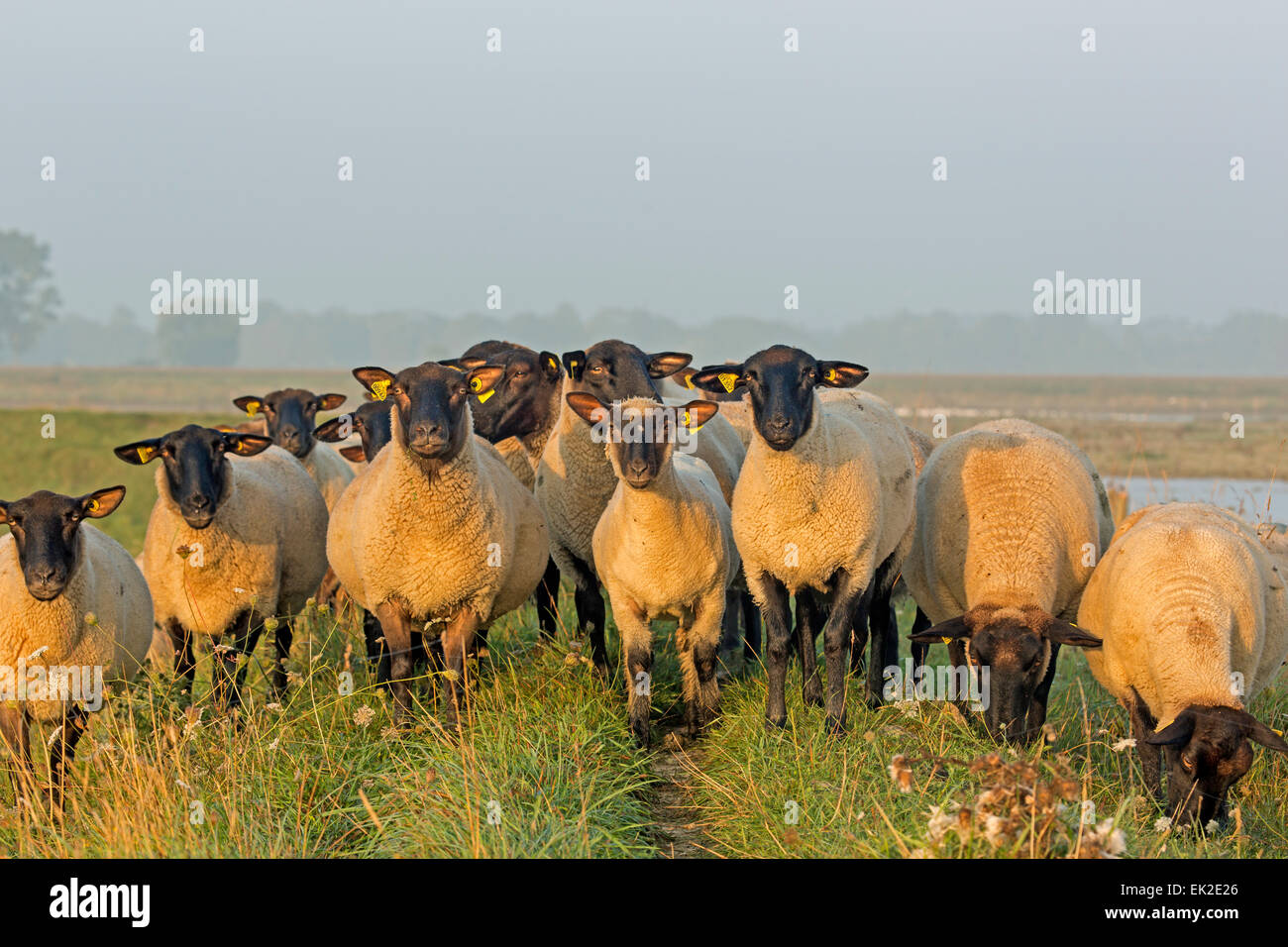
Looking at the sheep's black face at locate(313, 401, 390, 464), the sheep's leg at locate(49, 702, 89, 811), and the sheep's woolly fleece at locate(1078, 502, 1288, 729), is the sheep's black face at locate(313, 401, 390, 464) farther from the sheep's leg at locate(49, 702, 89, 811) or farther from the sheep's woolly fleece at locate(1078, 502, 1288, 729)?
the sheep's woolly fleece at locate(1078, 502, 1288, 729)

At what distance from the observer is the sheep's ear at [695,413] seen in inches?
312

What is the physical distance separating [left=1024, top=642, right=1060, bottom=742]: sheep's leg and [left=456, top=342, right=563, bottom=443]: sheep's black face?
457 centimetres

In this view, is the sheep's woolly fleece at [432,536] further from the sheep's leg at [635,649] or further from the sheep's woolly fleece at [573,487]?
the sheep's woolly fleece at [573,487]

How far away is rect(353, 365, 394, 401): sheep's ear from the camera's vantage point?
27.1 ft

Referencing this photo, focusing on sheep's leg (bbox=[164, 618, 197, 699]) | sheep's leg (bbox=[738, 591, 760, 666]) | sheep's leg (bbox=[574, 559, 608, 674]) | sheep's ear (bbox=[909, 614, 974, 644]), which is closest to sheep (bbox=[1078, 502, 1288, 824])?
sheep's ear (bbox=[909, 614, 974, 644])

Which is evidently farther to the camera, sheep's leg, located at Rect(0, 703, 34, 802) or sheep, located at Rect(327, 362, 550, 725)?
sheep, located at Rect(327, 362, 550, 725)

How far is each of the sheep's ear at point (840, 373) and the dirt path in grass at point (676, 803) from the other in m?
2.54

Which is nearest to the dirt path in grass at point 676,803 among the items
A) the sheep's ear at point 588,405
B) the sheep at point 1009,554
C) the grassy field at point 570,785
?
the grassy field at point 570,785

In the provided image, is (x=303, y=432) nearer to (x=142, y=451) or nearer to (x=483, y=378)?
(x=142, y=451)

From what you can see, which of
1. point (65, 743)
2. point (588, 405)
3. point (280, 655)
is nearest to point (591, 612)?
point (588, 405)

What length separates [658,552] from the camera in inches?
304

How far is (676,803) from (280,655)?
3.67m
